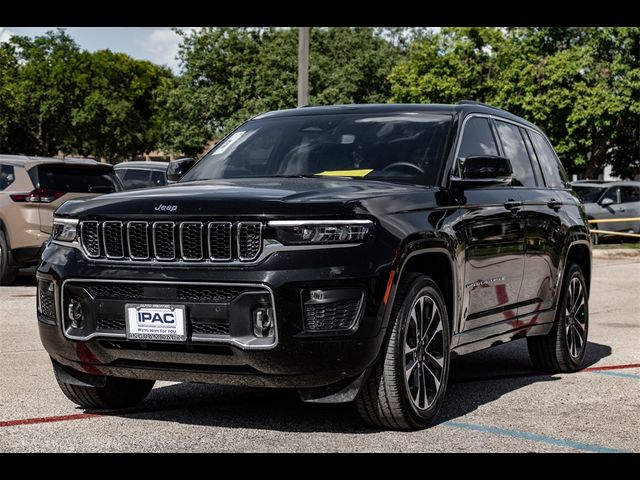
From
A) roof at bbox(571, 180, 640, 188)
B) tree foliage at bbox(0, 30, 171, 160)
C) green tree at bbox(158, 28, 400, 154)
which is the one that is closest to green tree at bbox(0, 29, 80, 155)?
tree foliage at bbox(0, 30, 171, 160)

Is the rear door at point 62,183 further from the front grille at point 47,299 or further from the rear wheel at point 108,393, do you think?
the front grille at point 47,299

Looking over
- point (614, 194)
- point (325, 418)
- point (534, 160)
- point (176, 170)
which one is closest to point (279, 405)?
point (325, 418)

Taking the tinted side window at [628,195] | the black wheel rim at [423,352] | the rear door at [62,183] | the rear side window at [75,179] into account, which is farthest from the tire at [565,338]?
the tinted side window at [628,195]

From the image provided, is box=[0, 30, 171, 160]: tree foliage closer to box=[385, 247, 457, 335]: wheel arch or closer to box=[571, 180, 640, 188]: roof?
box=[571, 180, 640, 188]: roof

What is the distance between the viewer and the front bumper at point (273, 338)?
5246 millimetres

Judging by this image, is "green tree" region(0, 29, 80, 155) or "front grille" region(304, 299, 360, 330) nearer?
"front grille" region(304, 299, 360, 330)

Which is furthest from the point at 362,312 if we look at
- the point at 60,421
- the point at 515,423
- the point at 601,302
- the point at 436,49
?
the point at 436,49

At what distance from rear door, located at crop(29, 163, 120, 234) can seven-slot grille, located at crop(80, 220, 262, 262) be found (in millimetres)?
9401

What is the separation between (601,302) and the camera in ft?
47.4

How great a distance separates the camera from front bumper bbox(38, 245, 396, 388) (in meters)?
5.25

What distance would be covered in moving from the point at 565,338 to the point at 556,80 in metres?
37.0
